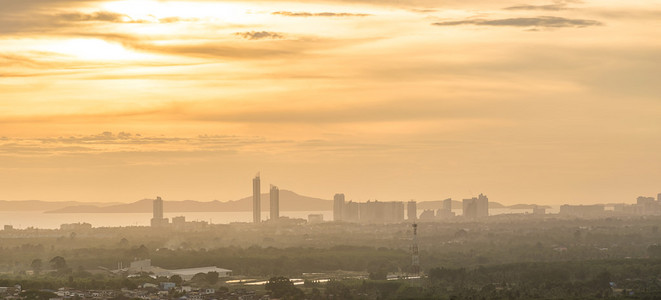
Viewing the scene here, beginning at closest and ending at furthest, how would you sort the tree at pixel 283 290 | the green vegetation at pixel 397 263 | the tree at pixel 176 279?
the tree at pixel 283 290 → the green vegetation at pixel 397 263 → the tree at pixel 176 279

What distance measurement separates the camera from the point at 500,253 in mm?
129375

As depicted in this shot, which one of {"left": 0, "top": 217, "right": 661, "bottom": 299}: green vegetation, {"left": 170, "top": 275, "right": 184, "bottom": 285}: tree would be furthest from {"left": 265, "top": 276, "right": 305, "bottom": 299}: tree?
{"left": 170, "top": 275, "right": 184, "bottom": 285}: tree

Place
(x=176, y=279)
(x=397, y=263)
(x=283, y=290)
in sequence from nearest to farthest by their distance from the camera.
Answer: (x=283, y=290), (x=176, y=279), (x=397, y=263)

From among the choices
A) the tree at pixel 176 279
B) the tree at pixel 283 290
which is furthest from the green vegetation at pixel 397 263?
the tree at pixel 176 279

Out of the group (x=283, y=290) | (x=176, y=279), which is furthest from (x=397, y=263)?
(x=283, y=290)

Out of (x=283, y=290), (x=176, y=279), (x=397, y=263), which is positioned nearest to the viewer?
(x=283, y=290)

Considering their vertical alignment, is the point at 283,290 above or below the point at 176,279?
below

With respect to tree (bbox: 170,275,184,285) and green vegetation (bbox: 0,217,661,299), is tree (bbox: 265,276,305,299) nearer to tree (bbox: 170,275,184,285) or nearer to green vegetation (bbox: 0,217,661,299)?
green vegetation (bbox: 0,217,661,299)

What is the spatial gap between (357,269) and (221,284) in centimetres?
2322

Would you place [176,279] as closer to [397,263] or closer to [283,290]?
[283,290]

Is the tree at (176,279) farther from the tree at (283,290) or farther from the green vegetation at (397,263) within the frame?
the tree at (283,290)

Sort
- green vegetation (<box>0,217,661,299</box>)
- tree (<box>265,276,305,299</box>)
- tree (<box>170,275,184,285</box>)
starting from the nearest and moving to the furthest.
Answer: tree (<box>265,276,305,299</box>) < green vegetation (<box>0,217,661,299</box>) < tree (<box>170,275,184,285</box>)

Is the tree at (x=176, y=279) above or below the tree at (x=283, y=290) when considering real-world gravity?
above

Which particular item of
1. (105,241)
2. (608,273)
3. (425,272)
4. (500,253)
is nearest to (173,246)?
(105,241)
